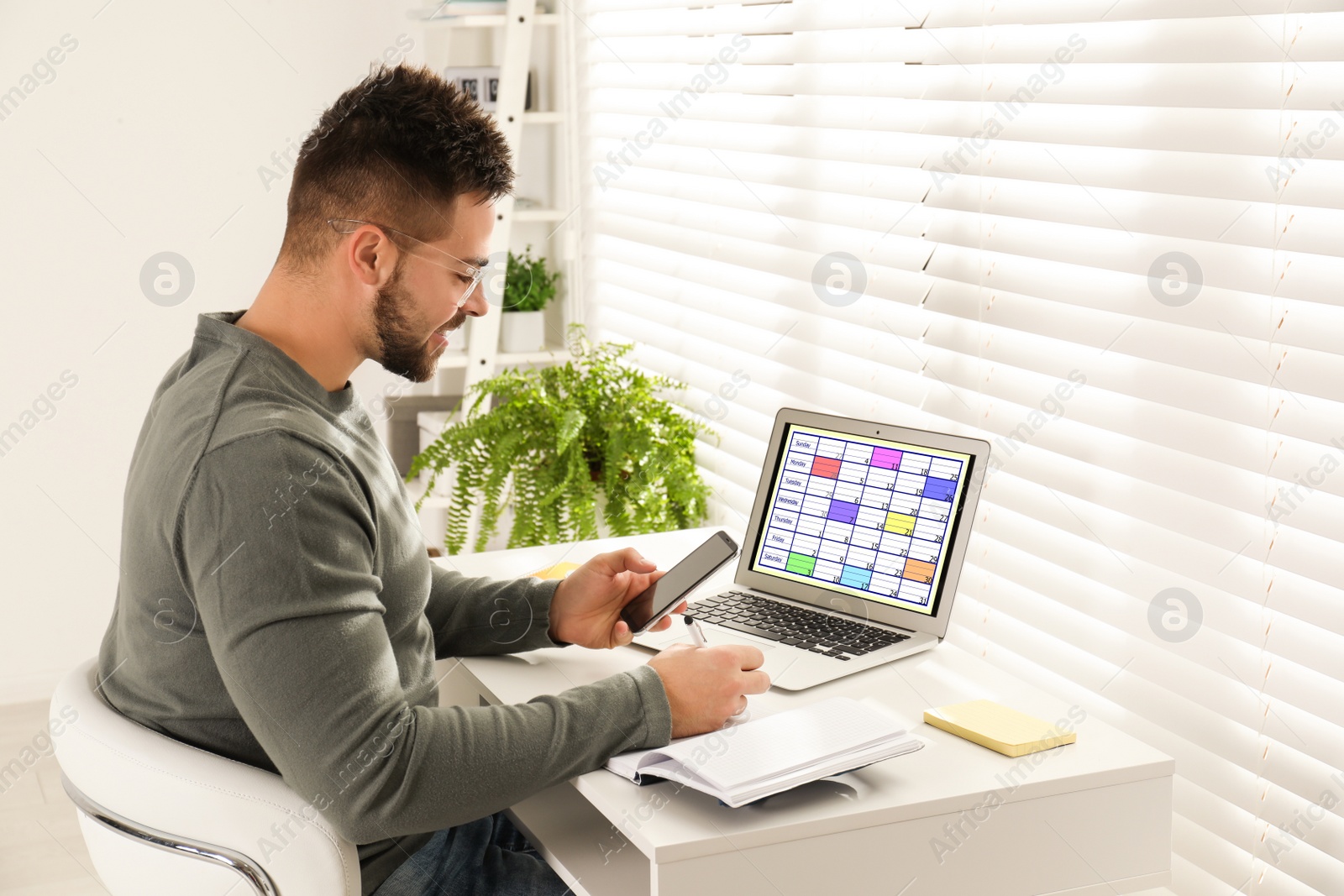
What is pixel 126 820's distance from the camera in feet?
3.81

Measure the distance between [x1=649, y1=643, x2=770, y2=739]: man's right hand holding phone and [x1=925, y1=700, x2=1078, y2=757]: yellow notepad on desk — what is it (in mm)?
206

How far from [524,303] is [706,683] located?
2.04m

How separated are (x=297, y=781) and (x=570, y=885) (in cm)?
31

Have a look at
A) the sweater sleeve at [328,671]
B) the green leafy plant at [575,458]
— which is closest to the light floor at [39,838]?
the green leafy plant at [575,458]

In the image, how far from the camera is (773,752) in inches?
45.8

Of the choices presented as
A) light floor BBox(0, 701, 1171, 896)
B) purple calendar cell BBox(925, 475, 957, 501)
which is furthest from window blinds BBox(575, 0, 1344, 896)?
light floor BBox(0, 701, 1171, 896)

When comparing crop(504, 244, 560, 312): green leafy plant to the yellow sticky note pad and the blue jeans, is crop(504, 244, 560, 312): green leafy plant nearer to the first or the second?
the yellow sticky note pad

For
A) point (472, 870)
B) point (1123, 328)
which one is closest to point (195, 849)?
point (472, 870)

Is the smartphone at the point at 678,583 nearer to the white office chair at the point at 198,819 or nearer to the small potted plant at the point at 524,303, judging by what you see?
the white office chair at the point at 198,819

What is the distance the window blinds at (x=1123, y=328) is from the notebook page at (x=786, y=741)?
0.47m

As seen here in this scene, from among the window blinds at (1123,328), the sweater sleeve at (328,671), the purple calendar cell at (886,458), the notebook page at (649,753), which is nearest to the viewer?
the sweater sleeve at (328,671)

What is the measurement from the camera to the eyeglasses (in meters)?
1.30

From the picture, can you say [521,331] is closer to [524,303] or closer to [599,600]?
[524,303]

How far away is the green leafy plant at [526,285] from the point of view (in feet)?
10.3
